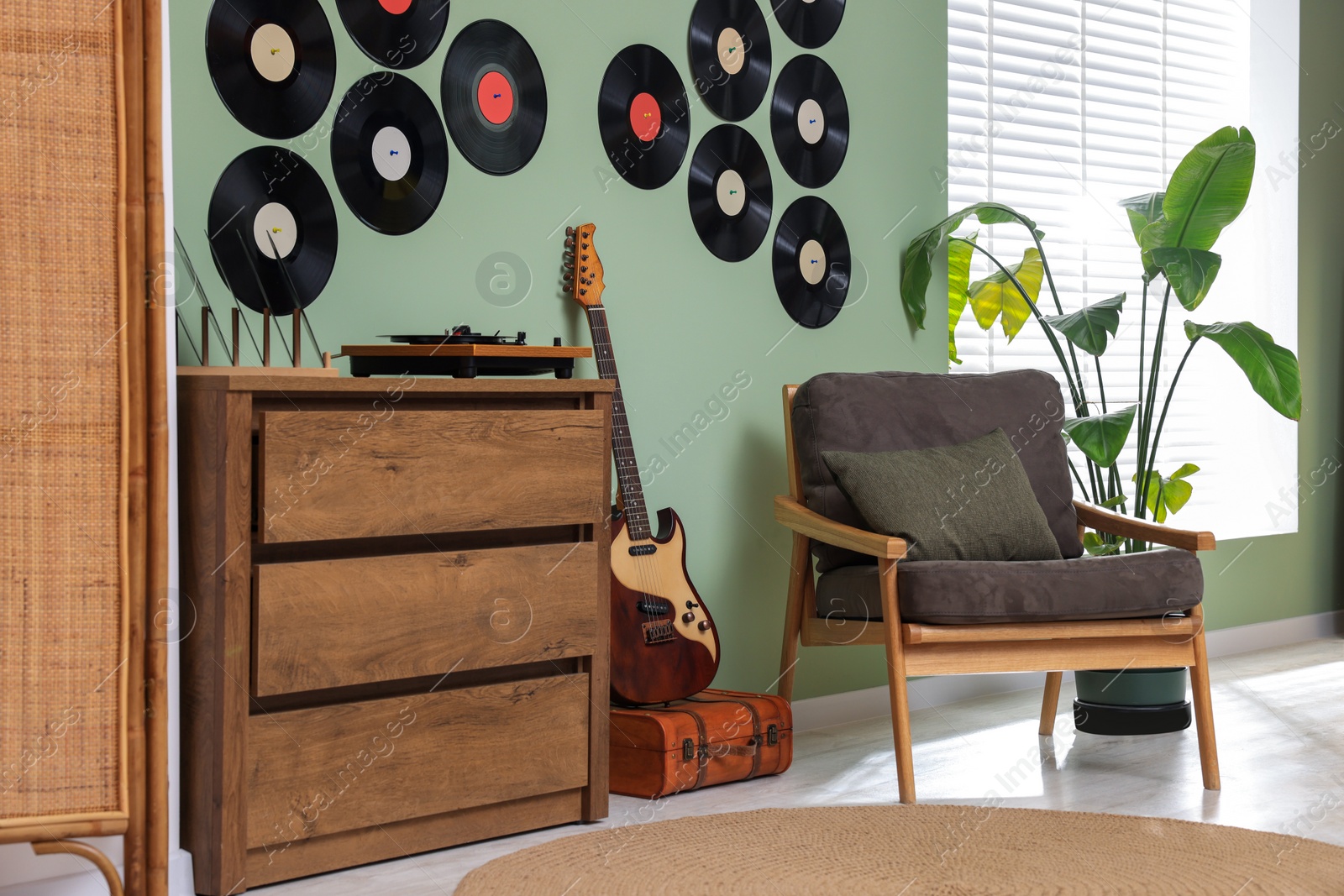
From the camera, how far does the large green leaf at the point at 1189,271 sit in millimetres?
2764

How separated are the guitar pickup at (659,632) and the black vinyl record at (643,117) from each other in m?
1.01

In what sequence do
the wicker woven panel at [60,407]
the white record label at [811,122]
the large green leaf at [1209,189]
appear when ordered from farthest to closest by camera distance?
the white record label at [811,122] → the large green leaf at [1209,189] → the wicker woven panel at [60,407]

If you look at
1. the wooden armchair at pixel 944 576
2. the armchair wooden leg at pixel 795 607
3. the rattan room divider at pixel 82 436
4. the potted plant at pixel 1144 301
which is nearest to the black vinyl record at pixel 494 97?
the wooden armchair at pixel 944 576

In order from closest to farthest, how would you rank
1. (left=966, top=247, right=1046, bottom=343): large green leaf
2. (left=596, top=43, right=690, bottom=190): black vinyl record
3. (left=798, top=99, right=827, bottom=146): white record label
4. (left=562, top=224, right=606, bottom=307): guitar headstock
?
(left=562, top=224, right=606, bottom=307): guitar headstock → (left=596, top=43, right=690, bottom=190): black vinyl record → (left=798, top=99, right=827, bottom=146): white record label → (left=966, top=247, right=1046, bottom=343): large green leaf

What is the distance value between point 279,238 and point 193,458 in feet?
1.82

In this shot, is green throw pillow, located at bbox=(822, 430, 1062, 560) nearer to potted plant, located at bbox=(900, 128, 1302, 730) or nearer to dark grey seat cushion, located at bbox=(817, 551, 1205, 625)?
dark grey seat cushion, located at bbox=(817, 551, 1205, 625)

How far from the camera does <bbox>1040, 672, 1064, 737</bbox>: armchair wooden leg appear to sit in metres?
2.80

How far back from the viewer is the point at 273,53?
85.7 inches

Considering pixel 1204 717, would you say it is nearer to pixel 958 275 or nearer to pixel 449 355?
pixel 958 275

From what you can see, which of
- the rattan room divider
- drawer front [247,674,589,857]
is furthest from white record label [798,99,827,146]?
the rattan room divider

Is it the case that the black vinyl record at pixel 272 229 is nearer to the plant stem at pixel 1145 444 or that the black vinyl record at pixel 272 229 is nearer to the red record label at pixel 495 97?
the red record label at pixel 495 97

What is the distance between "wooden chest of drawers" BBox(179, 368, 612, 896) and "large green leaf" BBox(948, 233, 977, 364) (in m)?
1.48

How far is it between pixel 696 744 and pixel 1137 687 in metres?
1.17

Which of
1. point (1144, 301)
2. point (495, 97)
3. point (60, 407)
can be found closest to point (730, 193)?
point (495, 97)
